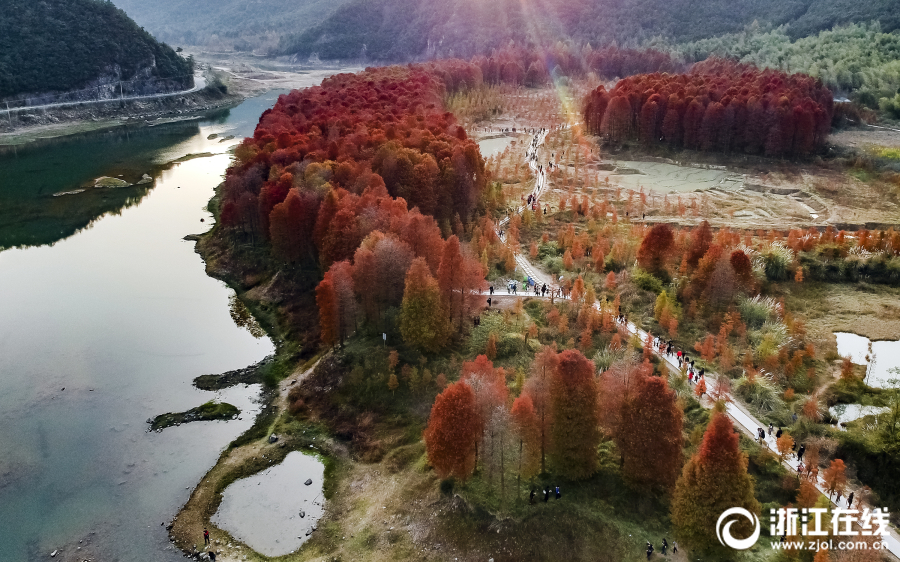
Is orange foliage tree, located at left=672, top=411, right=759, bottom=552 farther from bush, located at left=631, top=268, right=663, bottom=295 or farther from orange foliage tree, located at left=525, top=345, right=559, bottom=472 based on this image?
bush, located at left=631, top=268, right=663, bottom=295

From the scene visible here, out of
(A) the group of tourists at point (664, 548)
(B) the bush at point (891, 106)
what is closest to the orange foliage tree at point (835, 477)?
(A) the group of tourists at point (664, 548)

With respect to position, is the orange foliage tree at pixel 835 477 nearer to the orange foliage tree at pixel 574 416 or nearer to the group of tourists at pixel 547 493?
the orange foliage tree at pixel 574 416

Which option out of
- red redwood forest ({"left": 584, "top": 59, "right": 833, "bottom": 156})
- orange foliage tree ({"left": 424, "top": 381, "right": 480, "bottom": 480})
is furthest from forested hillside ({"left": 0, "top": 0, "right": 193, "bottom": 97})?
orange foliage tree ({"left": 424, "top": 381, "right": 480, "bottom": 480})

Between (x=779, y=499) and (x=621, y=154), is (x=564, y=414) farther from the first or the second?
(x=621, y=154)

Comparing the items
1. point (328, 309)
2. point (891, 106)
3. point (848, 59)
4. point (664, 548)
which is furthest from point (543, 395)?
point (848, 59)

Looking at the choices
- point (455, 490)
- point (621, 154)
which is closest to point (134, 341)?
point (455, 490)

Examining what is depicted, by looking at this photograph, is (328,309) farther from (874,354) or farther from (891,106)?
(891,106)

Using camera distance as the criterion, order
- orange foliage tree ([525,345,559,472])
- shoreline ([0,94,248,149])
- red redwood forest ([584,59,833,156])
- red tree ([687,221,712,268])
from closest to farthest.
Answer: orange foliage tree ([525,345,559,472]), red tree ([687,221,712,268]), red redwood forest ([584,59,833,156]), shoreline ([0,94,248,149])
